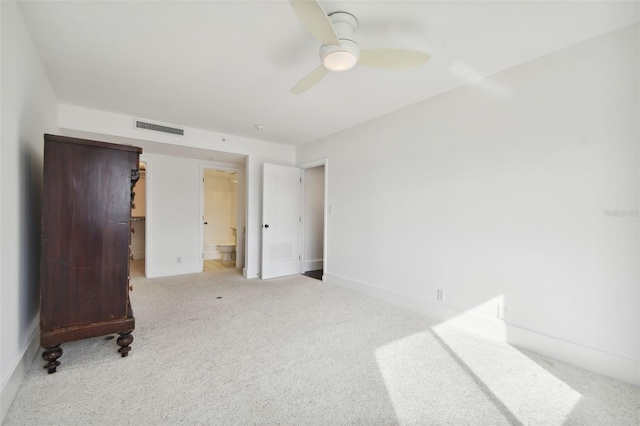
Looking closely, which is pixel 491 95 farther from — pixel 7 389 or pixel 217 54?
pixel 7 389

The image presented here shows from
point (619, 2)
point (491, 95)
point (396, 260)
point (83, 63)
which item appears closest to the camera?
point (619, 2)

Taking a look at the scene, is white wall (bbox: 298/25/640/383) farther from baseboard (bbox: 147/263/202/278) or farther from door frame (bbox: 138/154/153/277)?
door frame (bbox: 138/154/153/277)

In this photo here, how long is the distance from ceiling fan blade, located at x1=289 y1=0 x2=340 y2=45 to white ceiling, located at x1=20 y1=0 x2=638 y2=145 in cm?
22

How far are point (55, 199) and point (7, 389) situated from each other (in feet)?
3.80

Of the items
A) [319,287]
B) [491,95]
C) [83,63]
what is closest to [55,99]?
[83,63]

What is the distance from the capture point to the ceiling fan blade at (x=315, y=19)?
54.9 inches

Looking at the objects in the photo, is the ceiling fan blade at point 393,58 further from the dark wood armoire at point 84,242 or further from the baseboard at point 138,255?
the baseboard at point 138,255

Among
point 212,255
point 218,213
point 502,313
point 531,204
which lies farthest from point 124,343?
point 218,213

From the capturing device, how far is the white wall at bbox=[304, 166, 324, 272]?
17.7 ft

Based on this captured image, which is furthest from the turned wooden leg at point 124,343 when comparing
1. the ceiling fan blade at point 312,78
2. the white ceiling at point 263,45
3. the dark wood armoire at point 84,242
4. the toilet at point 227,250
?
the toilet at point 227,250

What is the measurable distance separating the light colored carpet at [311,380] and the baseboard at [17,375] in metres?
0.05

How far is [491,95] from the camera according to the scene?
259 cm

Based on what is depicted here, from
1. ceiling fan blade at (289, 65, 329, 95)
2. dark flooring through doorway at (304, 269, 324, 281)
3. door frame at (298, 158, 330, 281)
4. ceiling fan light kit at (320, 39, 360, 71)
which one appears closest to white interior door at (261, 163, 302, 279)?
door frame at (298, 158, 330, 281)

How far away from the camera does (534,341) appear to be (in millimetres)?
2289
